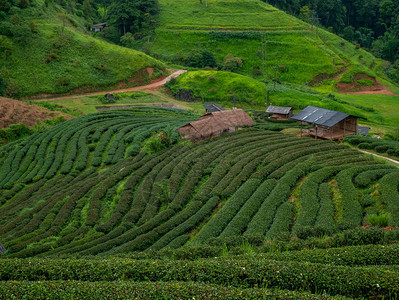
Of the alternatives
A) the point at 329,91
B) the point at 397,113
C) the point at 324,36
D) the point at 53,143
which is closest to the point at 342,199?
the point at 53,143

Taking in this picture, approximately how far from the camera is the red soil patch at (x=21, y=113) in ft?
171

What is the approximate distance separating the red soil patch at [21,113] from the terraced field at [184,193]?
534 inches

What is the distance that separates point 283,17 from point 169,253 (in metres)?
105

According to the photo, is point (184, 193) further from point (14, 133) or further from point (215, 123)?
point (14, 133)

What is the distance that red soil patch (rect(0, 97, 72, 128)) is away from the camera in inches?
2057

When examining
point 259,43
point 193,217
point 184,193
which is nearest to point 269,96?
point 259,43

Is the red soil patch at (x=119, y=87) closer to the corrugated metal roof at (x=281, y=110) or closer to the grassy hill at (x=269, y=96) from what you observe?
the grassy hill at (x=269, y=96)

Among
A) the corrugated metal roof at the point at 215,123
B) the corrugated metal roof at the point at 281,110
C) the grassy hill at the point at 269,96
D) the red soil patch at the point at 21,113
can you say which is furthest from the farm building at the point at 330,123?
the red soil patch at the point at 21,113

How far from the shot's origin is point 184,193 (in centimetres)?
2636

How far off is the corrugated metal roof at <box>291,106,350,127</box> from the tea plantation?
3.64 metres

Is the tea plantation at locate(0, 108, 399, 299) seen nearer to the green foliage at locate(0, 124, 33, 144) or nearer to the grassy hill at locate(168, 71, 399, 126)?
the green foliage at locate(0, 124, 33, 144)

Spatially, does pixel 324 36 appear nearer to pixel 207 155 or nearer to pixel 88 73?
pixel 88 73

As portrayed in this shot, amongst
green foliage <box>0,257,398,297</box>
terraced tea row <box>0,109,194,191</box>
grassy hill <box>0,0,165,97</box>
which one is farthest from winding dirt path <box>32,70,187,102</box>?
green foliage <box>0,257,398,297</box>

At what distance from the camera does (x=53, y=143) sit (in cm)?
4331
